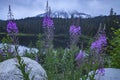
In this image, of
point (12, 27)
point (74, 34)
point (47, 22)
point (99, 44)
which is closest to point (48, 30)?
point (47, 22)

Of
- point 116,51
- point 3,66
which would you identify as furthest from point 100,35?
point 116,51

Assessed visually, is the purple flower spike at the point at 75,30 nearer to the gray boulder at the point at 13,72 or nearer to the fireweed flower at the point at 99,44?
the fireweed flower at the point at 99,44

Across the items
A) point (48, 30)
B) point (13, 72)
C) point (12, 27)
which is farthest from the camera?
point (13, 72)

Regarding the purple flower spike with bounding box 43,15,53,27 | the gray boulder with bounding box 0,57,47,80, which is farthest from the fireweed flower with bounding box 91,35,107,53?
the gray boulder with bounding box 0,57,47,80

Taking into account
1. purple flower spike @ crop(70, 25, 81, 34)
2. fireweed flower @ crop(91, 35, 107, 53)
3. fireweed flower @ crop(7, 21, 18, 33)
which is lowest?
fireweed flower @ crop(91, 35, 107, 53)

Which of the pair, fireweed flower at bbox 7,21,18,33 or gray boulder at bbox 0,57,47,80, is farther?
gray boulder at bbox 0,57,47,80

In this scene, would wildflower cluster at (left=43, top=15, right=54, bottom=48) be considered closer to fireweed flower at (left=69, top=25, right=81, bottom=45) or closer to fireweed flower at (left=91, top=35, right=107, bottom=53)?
fireweed flower at (left=69, top=25, right=81, bottom=45)

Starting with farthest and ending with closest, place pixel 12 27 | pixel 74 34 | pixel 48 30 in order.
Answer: pixel 74 34, pixel 48 30, pixel 12 27

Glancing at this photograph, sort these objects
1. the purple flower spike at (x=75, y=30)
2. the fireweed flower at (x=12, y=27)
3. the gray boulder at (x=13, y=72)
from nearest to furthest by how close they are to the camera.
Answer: the fireweed flower at (x=12, y=27) → the purple flower spike at (x=75, y=30) → the gray boulder at (x=13, y=72)

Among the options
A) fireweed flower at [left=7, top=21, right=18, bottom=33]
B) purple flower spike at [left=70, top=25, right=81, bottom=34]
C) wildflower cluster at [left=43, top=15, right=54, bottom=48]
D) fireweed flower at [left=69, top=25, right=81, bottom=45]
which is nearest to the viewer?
fireweed flower at [left=7, top=21, right=18, bottom=33]

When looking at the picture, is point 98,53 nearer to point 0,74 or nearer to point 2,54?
point 0,74

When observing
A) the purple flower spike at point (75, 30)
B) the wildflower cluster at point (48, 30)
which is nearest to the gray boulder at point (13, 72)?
the purple flower spike at point (75, 30)

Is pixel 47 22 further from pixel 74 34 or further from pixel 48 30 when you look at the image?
pixel 74 34

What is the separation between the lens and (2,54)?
32.8 ft
